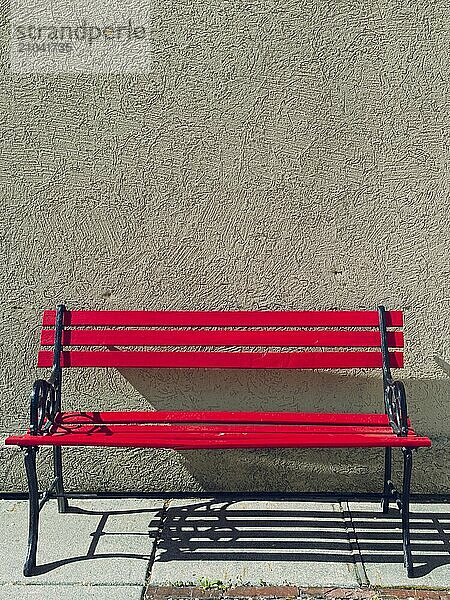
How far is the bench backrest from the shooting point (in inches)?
148

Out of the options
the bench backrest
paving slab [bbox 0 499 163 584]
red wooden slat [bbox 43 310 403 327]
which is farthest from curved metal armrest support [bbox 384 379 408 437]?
paving slab [bbox 0 499 163 584]

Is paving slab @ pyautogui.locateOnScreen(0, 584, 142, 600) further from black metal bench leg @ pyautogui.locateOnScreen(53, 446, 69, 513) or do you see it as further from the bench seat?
black metal bench leg @ pyautogui.locateOnScreen(53, 446, 69, 513)

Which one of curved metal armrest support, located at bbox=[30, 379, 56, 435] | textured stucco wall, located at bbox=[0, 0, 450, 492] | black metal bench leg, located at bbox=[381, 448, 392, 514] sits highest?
textured stucco wall, located at bbox=[0, 0, 450, 492]

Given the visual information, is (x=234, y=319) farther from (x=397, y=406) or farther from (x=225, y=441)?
(x=397, y=406)

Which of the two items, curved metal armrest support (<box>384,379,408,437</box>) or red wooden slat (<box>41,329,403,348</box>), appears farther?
red wooden slat (<box>41,329,403,348</box>)

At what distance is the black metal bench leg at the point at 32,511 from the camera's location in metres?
3.26

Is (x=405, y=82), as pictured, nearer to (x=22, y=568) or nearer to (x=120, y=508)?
(x=120, y=508)

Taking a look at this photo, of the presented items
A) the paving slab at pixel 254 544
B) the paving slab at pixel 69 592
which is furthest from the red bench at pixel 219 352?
the paving slab at pixel 69 592

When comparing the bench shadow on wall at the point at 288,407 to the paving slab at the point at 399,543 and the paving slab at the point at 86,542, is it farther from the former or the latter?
the paving slab at the point at 86,542

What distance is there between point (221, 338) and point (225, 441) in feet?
2.16

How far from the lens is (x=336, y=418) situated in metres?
3.61

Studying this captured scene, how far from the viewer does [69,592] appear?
310 centimetres

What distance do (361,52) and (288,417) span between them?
183 cm

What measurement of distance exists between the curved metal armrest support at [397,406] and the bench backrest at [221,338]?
8.0 inches
